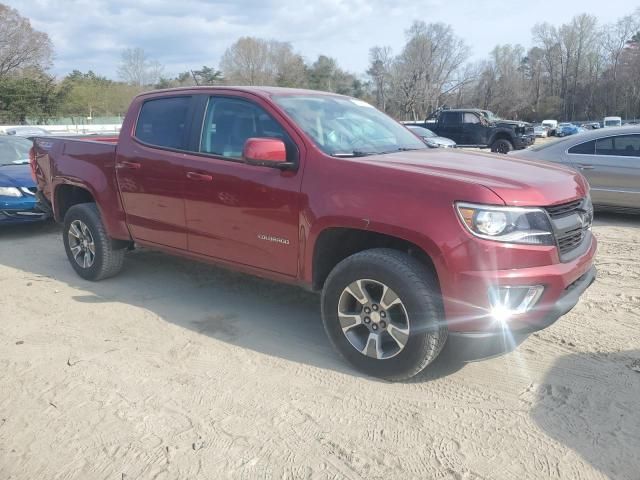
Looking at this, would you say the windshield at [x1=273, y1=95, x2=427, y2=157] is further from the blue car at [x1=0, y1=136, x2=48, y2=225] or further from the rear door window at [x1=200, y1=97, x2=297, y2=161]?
the blue car at [x1=0, y1=136, x2=48, y2=225]

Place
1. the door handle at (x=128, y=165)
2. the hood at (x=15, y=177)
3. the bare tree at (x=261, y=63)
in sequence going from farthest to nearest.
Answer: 1. the bare tree at (x=261, y=63)
2. the hood at (x=15, y=177)
3. the door handle at (x=128, y=165)

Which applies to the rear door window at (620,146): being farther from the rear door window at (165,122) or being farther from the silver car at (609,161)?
the rear door window at (165,122)

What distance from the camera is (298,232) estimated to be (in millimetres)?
3619

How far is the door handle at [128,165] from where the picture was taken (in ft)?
15.4

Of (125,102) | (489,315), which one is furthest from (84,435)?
(125,102)

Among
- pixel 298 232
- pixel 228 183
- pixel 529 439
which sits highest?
pixel 228 183

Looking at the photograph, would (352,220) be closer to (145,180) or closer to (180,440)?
(180,440)

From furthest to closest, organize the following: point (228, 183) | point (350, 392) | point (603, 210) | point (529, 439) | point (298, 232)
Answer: point (603, 210) < point (228, 183) < point (298, 232) < point (350, 392) < point (529, 439)

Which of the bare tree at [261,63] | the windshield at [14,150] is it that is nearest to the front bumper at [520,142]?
the windshield at [14,150]

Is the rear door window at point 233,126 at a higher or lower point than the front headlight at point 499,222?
higher

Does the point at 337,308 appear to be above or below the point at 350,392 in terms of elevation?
above

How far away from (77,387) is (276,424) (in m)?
1.34

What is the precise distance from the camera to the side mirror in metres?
3.51

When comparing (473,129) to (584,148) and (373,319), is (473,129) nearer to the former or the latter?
(584,148)
